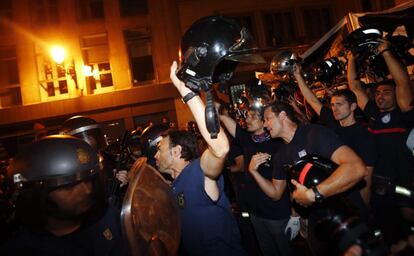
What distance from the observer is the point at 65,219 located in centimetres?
204

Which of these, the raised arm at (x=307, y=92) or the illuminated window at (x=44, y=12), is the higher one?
the illuminated window at (x=44, y=12)

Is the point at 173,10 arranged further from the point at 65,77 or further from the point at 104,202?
the point at 104,202

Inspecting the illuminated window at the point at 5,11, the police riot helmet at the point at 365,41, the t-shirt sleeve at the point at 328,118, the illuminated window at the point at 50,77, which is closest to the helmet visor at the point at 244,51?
the t-shirt sleeve at the point at 328,118

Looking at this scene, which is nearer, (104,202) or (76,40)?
(104,202)

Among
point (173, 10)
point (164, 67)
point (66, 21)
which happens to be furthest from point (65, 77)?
point (173, 10)

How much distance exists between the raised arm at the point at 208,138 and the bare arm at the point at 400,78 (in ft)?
9.98

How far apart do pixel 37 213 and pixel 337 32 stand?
7535mm

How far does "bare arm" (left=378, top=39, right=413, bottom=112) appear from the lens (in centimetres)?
397

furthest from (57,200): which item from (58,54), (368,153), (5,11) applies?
(5,11)

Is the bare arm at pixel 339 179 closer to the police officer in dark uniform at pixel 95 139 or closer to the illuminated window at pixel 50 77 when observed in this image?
the police officer in dark uniform at pixel 95 139

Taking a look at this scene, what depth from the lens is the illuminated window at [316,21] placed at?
61.3 ft

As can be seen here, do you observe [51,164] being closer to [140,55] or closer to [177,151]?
[177,151]

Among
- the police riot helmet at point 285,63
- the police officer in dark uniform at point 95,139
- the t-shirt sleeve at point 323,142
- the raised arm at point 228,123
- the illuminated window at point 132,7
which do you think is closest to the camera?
the t-shirt sleeve at point 323,142

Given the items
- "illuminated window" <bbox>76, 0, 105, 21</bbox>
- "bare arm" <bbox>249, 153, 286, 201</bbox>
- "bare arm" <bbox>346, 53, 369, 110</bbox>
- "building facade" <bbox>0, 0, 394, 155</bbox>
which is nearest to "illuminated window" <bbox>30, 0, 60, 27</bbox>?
"building facade" <bbox>0, 0, 394, 155</bbox>
